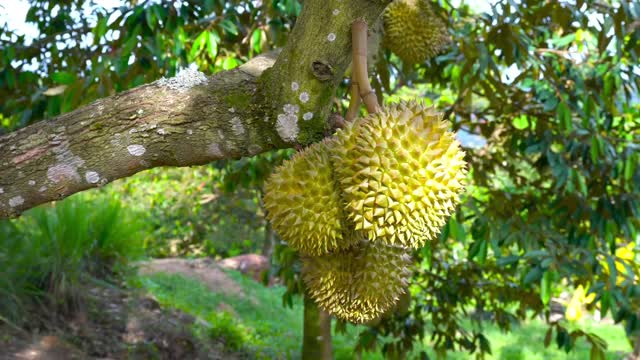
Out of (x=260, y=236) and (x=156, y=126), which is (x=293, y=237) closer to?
(x=156, y=126)

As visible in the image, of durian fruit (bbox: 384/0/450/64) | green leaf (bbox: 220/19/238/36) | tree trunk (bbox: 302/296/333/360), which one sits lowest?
tree trunk (bbox: 302/296/333/360)

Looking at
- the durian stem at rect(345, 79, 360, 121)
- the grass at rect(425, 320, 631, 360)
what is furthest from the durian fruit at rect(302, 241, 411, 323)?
the grass at rect(425, 320, 631, 360)

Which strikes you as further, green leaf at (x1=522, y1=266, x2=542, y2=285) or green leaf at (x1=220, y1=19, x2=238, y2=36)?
green leaf at (x1=220, y1=19, x2=238, y2=36)

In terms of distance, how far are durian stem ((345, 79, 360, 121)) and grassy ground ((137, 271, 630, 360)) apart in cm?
412

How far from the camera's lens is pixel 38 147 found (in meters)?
1.17

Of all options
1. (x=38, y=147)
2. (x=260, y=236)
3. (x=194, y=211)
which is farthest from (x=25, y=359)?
(x=260, y=236)

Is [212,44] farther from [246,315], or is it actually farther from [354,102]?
[246,315]

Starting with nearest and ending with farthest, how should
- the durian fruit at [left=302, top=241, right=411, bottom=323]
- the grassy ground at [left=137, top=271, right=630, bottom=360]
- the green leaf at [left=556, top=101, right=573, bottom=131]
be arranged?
the durian fruit at [left=302, top=241, right=411, bottom=323]
the green leaf at [left=556, top=101, right=573, bottom=131]
the grassy ground at [left=137, top=271, right=630, bottom=360]

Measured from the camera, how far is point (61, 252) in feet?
16.4

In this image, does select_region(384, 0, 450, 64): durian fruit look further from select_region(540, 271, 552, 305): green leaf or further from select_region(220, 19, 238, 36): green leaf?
select_region(540, 271, 552, 305): green leaf

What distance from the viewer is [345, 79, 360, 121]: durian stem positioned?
49.1 inches

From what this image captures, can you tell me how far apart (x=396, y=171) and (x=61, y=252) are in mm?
4393

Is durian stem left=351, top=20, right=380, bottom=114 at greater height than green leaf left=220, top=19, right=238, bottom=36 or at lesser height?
lesser

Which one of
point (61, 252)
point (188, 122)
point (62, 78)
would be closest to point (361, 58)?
point (188, 122)
